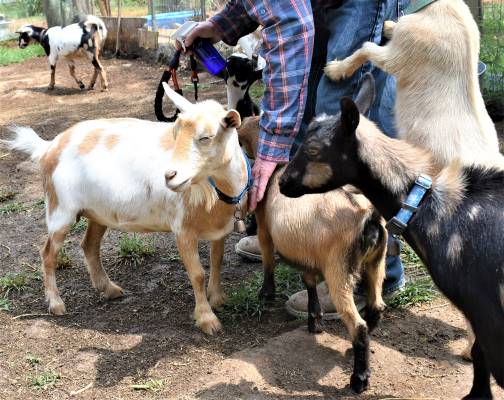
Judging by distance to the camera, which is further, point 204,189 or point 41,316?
point 41,316

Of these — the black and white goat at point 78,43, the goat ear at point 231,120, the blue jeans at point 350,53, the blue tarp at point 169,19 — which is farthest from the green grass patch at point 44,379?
the blue tarp at point 169,19

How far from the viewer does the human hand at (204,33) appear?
432cm

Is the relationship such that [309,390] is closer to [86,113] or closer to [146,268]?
[146,268]

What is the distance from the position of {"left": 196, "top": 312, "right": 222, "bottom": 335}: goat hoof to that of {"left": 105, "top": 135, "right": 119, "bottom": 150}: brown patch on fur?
1143 mm

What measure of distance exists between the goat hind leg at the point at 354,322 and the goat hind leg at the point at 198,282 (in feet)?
2.96

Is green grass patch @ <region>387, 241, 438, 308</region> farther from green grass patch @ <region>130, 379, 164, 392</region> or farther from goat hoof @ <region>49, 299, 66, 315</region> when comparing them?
goat hoof @ <region>49, 299, 66, 315</region>

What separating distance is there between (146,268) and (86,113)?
5588 mm

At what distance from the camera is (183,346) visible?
12.5 ft

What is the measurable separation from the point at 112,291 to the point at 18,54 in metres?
12.9

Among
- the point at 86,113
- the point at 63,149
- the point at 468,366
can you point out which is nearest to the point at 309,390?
the point at 468,366

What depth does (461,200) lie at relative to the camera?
9.15ft

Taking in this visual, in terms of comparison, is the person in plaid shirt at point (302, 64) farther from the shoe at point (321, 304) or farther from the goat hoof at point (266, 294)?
the goat hoof at point (266, 294)

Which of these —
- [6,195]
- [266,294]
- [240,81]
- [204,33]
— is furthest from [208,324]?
[6,195]

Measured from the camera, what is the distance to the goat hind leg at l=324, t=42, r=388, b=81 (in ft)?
12.5
